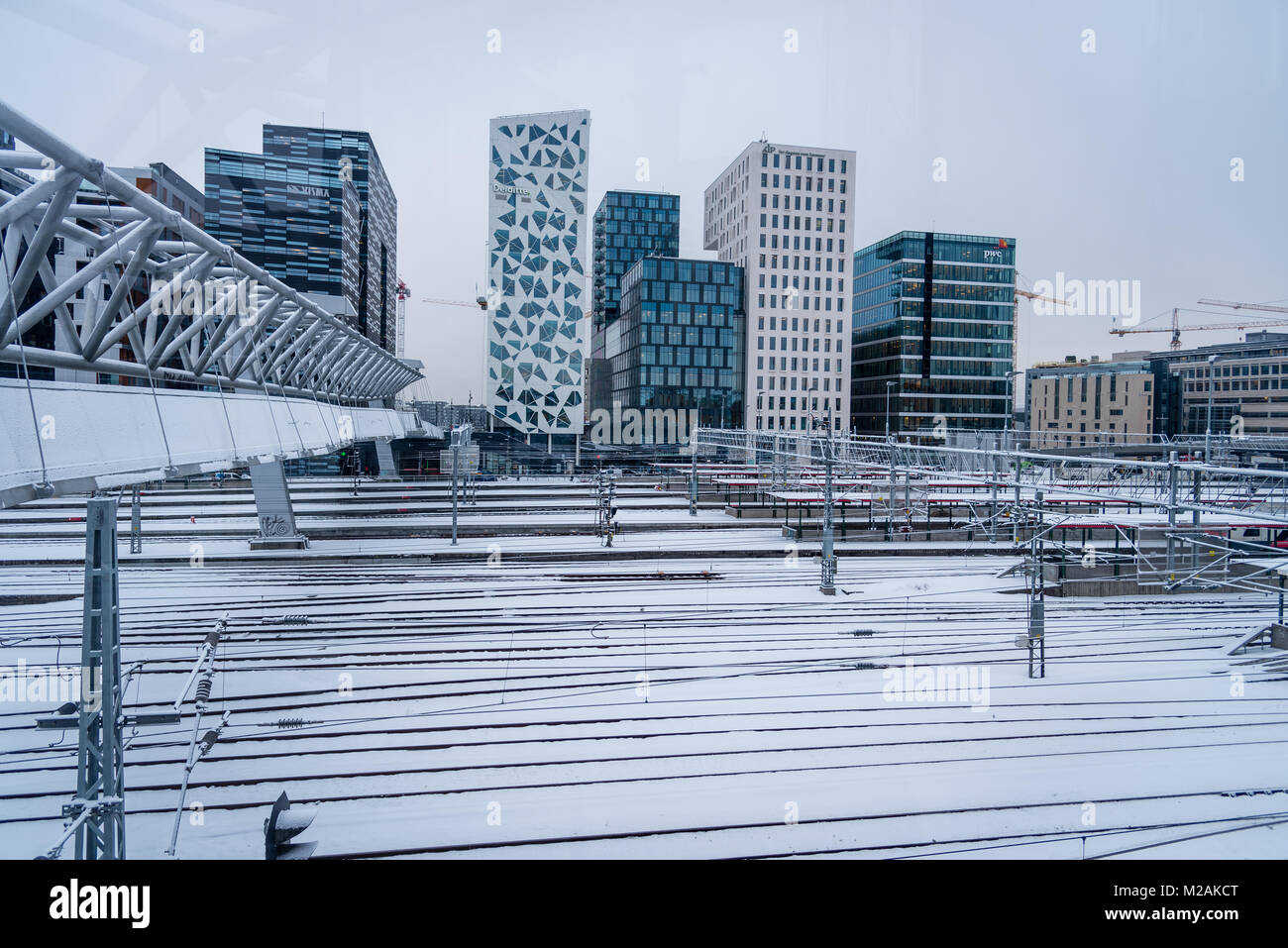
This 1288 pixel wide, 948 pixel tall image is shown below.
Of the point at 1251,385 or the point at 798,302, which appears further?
the point at 798,302

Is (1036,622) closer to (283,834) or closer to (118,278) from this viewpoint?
(283,834)

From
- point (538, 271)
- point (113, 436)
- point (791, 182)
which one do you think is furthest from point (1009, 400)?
point (113, 436)

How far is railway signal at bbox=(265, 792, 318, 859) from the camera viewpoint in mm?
4598

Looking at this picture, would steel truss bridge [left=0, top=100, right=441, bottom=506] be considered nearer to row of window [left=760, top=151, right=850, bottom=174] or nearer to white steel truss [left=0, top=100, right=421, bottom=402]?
white steel truss [left=0, top=100, right=421, bottom=402]

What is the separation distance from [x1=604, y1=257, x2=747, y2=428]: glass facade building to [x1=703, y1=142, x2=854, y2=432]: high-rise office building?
1.65m

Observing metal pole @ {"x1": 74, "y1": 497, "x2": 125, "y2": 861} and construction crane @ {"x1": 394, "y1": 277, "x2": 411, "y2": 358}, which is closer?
metal pole @ {"x1": 74, "y1": 497, "x2": 125, "y2": 861}

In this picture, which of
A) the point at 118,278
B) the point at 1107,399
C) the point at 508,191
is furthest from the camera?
the point at 1107,399

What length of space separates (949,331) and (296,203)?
61808mm

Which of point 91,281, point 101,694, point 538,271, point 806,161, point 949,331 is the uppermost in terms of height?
point 806,161

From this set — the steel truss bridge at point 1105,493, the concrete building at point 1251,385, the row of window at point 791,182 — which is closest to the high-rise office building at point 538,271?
the row of window at point 791,182

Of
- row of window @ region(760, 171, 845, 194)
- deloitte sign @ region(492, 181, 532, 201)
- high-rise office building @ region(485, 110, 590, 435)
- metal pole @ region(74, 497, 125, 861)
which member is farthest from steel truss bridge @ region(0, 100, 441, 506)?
row of window @ region(760, 171, 845, 194)

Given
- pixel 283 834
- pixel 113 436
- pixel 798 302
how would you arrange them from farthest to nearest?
pixel 798 302, pixel 113 436, pixel 283 834

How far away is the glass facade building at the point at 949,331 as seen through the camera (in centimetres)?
6994

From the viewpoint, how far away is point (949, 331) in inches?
2793
